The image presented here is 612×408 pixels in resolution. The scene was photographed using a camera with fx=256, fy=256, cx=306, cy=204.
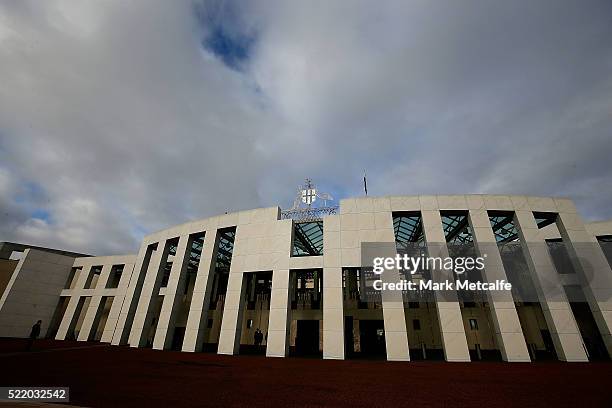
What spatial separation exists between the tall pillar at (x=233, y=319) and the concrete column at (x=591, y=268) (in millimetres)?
25157

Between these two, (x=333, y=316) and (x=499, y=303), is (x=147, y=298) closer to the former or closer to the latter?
(x=333, y=316)

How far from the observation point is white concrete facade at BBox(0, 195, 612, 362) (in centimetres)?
1697

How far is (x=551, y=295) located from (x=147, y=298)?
3397 centimetres

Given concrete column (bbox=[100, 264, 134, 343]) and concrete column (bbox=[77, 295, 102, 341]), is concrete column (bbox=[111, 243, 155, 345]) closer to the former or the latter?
concrete column (bbox=[100, 264, 134, 343])

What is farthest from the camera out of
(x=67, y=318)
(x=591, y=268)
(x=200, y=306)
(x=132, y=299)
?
(x=67, y=318)

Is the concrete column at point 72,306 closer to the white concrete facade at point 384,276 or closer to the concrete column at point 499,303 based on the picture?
the white concrete facade at point 384,276

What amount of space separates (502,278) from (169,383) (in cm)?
2060

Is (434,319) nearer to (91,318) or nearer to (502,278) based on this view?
(502,278)

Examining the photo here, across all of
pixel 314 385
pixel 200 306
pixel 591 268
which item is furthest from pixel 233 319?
pixel 591 268

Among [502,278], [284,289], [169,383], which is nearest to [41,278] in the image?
[284,289]

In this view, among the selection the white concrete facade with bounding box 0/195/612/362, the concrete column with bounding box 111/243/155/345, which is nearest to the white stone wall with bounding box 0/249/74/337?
the concrete column with bounding box 111/243/155/345

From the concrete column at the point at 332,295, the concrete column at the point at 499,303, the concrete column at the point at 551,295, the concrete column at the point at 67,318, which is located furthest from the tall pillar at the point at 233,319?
the concrete column at the point at 67,318

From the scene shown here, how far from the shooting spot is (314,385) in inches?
388

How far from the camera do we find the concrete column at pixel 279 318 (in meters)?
18.7
